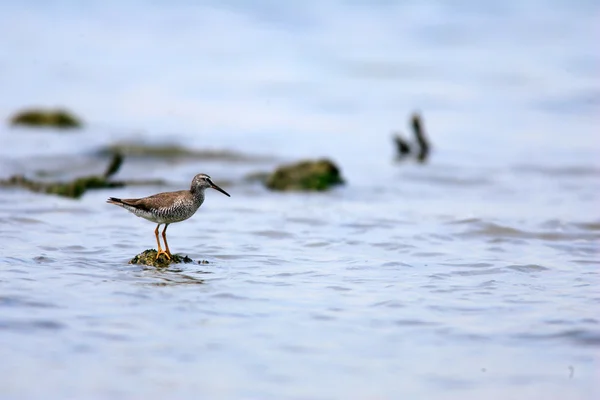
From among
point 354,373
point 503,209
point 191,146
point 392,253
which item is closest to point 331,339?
point 354,373

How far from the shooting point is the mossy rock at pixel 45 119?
26719 mm

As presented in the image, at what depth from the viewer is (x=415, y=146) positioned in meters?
25.9

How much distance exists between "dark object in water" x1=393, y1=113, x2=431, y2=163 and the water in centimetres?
46

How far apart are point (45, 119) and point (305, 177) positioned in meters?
10.2

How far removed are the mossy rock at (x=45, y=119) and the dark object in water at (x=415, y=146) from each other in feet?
28.5

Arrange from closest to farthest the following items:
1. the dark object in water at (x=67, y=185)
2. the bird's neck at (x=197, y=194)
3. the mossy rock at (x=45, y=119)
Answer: the bird's neck at (x=197, y=194) < the dark object in water at (x=67, y=185) < the mossy rock at (x=45, y=119)

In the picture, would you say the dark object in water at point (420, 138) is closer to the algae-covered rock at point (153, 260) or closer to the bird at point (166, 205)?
the bird at point (166, 205)

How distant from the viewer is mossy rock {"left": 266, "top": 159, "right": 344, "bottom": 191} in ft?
64.3

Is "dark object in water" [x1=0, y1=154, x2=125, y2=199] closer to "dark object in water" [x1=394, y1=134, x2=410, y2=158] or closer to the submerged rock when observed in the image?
the submerged rock

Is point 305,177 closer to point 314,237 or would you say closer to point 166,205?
point 314,237

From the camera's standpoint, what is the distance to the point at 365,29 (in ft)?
159

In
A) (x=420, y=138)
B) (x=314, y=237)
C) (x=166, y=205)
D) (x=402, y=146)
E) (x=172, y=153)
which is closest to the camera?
(x=166, y=205)

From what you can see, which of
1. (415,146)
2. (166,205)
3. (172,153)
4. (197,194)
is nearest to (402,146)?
(415,146)

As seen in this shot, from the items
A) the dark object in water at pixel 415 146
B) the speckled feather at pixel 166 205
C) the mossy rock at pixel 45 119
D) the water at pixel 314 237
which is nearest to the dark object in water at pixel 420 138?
the dark object in water at pixel 415 146
